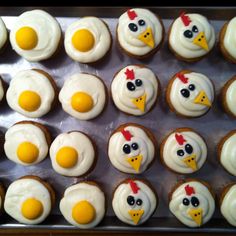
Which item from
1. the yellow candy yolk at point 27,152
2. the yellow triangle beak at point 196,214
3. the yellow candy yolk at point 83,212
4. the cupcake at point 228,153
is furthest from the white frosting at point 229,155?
the yellow candy yolk at point 27,152

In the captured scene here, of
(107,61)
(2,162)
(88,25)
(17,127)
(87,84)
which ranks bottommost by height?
(2,162)

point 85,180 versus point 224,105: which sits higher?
point 224,105

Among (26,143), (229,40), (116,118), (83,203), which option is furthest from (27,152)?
(229,40)

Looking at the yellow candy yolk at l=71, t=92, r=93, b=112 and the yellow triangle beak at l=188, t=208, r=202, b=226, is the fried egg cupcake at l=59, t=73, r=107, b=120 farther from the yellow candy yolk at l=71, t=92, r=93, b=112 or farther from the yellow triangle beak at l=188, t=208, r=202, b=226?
the yellow triangle beak at l=188, t=208, r=202, b=226

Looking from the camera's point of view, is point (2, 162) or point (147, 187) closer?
point (147, 187)

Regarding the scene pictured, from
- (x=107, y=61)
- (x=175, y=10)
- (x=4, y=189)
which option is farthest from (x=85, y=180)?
(x=175, y=10)

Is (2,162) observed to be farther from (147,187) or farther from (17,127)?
(147,187)

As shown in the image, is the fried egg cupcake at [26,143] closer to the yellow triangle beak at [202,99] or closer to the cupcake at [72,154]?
the cupcake at [72,154]
